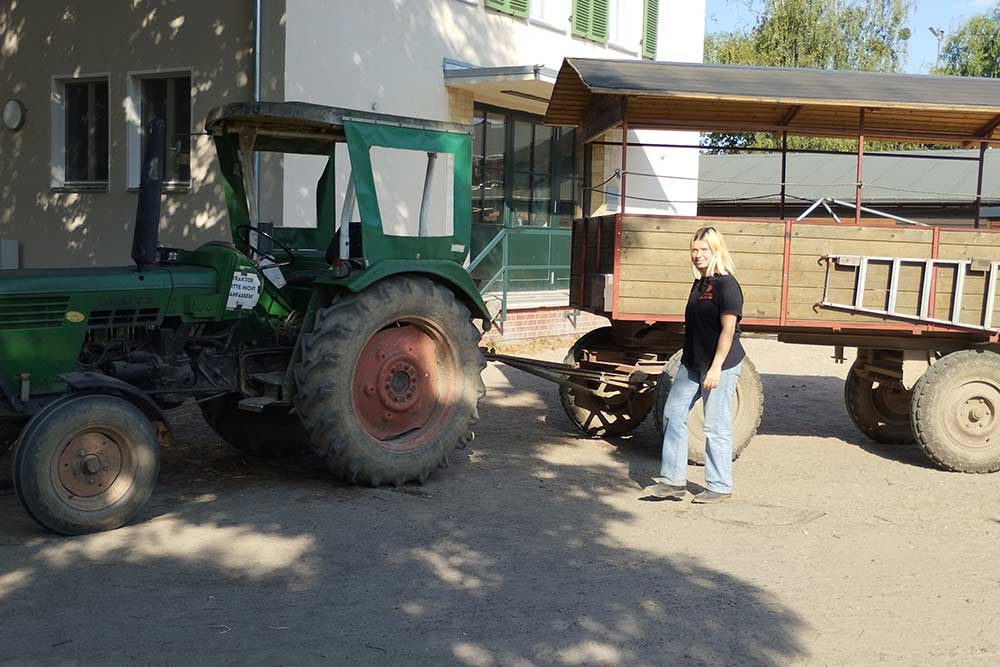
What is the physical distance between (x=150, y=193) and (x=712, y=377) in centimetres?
334

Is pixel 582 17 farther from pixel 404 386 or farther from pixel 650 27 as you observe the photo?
pixel 404 386

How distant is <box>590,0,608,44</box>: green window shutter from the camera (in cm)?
1742

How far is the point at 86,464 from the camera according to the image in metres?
5.65

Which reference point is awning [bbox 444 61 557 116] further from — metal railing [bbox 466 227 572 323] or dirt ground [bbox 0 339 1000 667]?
dirt ground [bbox 0 339 1000 667]

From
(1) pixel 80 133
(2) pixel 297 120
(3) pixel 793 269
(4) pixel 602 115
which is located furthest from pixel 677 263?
(1) pixel 80 133

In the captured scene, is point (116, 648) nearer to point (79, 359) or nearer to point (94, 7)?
point (79, 359)

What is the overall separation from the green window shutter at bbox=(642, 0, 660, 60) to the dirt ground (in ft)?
39.7

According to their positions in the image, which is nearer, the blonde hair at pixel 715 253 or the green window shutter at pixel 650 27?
the blonde hair at pixel 715 253

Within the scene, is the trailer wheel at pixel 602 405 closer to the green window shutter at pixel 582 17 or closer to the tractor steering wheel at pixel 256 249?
the tractor steering wheel at pixel 256 249

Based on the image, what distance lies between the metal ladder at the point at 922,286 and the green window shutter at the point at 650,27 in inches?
456

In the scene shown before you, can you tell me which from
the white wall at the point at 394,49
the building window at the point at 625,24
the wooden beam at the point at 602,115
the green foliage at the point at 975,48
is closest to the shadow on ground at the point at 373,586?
the wooden beam at the point at 602,115

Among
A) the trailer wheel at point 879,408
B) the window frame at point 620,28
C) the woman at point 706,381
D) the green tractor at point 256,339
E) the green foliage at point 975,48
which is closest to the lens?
the green tractor at point 256,339

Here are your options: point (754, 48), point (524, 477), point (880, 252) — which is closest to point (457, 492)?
point (524, 477)

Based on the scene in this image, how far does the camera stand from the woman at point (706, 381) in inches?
267
